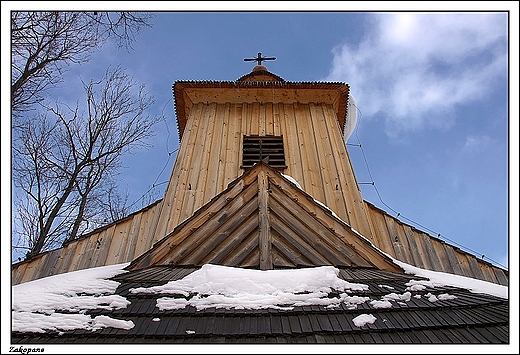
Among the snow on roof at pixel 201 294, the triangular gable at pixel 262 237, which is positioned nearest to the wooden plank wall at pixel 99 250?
the triangular gable at pixel 262 237

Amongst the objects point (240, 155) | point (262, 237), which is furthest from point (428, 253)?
point (240, 155)

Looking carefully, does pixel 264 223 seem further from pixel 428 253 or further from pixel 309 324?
pixel 428 253

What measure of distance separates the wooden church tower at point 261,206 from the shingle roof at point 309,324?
1277mm

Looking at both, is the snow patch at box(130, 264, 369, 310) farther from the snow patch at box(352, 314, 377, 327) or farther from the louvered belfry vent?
the louvered belfry vent

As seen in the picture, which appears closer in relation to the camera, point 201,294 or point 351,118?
point 201,294

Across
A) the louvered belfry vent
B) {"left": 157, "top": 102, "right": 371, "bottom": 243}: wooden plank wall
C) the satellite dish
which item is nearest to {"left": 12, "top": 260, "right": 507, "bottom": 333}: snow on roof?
{"left": 157, "top": 102, "right": 371, "bottom": 243}: wooden plank wall

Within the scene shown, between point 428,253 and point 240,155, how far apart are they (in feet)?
13.2

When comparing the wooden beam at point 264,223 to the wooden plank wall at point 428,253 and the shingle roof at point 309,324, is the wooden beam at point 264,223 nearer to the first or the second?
the shingle roof at point 309,324

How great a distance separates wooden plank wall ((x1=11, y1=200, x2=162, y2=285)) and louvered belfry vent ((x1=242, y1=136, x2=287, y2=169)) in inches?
88.5

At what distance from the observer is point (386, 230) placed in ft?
22.7

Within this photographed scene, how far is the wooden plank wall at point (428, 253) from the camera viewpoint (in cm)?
629

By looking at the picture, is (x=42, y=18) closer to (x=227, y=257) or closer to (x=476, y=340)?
(x=227, y=257)

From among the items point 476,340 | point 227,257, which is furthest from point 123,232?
point 476,340

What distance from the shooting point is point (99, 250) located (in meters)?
6.52
